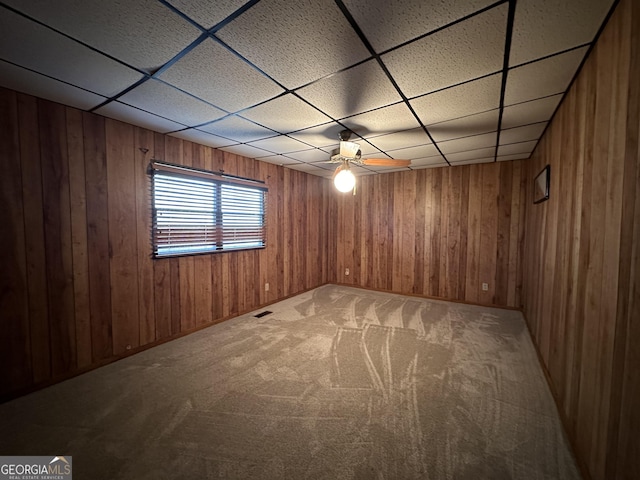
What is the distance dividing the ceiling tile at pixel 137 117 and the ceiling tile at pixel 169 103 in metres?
0.12

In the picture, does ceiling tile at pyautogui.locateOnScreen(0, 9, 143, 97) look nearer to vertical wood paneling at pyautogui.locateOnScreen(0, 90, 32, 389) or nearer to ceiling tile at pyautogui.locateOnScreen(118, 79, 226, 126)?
ceiling tile at pyautogui.locateOnScreen(118, 79, 226, 126)

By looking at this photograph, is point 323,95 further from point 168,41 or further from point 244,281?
point 244,281

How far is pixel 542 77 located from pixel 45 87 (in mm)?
3648

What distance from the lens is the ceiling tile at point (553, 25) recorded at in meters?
1.15

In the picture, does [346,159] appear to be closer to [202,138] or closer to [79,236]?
[202,138]

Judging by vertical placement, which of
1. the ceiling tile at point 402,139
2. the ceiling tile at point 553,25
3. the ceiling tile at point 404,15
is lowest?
the ceiling tile at point 404,15

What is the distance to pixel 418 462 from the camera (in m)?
1.44

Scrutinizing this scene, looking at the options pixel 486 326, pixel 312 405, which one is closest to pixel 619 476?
pixel 312 405

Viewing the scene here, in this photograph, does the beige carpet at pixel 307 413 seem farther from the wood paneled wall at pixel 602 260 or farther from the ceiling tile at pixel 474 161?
the ceiling tile at pixel 474 161

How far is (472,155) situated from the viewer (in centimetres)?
371

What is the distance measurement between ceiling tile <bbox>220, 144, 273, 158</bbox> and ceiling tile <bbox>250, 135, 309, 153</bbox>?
0.48ft

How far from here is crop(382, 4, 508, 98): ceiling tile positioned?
1.27 meters

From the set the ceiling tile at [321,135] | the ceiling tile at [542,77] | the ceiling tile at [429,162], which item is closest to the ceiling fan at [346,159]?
the ceiling tile at [321,135]

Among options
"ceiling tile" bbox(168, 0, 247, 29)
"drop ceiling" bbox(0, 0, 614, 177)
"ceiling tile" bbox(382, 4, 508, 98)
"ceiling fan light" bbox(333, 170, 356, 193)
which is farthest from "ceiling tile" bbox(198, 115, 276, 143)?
"ceiling tile" bbox(382, 4, 508, 98)
